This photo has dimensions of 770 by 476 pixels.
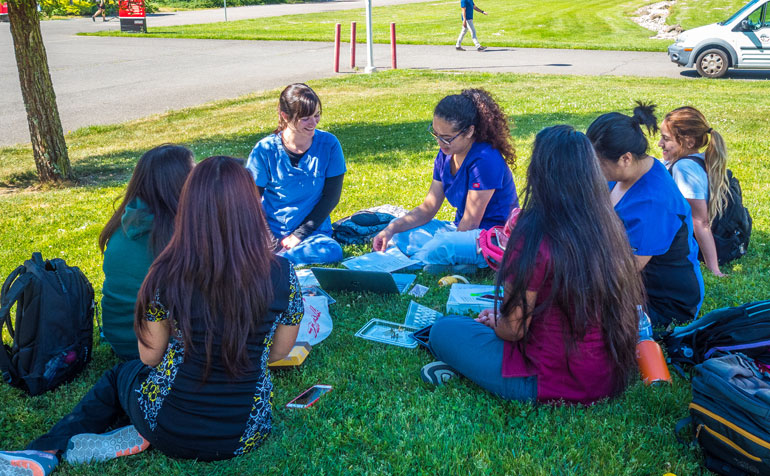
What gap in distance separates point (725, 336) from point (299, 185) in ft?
10.6

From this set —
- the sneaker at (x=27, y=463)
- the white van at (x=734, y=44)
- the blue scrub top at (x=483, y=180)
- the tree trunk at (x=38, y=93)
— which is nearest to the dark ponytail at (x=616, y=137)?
the blue scrub top at (x=483, y=180)

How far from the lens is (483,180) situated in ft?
15.5

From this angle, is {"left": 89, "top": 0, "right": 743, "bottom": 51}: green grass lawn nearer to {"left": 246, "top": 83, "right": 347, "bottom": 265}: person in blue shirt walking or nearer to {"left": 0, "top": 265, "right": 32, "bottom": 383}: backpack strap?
{"left": 246, "top": 83, "right": 347, "bottom": 265}: person in blue shirt walking

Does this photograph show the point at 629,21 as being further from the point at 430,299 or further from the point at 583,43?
the point at 430,299

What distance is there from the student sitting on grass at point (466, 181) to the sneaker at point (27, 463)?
2.85m

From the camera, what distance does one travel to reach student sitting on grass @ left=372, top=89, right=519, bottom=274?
15.1 ft

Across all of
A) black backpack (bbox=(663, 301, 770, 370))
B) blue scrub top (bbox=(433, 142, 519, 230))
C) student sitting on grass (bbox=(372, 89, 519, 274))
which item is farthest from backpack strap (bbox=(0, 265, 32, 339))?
black backpack (bbox=(663, 301, 770, 370))

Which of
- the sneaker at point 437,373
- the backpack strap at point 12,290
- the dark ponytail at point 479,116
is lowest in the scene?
the sneaker at point 437,373

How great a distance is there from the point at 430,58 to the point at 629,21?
14770 millimetres

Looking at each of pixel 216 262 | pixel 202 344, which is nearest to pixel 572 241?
pixel 216 262

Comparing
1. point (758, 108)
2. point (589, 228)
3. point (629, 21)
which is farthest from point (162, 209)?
point (629, 21)

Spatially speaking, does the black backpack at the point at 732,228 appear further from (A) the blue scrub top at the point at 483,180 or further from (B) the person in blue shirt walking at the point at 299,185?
(B) the person in blue shirt walking at the point at 299,185

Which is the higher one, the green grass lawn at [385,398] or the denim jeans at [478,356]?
the denim jeans at [478,356]

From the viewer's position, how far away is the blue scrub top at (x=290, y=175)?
17.1ft
